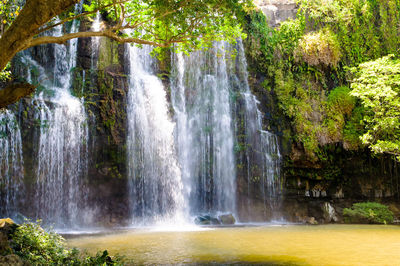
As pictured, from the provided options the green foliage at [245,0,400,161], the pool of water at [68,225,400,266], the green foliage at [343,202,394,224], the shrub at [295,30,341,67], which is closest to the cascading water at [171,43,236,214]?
the green foliage at [245,0,400,161]

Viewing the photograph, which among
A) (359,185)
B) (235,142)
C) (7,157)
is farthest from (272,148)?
(7,157)

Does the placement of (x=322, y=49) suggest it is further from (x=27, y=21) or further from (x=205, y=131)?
(x=27, y=21)

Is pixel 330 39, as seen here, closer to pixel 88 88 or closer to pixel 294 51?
pixel 294 51

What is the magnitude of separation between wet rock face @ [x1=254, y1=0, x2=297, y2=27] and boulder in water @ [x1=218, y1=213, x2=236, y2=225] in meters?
15.0

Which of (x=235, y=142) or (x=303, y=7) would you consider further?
(x=303, y=7)

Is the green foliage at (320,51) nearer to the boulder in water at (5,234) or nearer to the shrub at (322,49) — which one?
the shrub at (322,49)

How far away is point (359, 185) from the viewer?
1850cm

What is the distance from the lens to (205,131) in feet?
60.2

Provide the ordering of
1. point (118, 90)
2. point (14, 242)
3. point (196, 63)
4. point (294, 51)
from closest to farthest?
point (14, 242)
point (118, 90)
point (196, 63)
point (294, 51)

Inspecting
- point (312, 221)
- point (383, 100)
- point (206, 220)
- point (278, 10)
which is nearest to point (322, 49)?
point (278, 10)

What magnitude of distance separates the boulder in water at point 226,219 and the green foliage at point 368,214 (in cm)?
595

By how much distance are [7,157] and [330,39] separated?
64.1 feet

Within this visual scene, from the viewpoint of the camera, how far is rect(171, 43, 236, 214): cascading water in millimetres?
17391

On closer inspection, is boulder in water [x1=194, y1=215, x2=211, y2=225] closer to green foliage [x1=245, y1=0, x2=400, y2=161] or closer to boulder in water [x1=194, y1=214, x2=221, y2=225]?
boulder in water [x1=194, y1=214, x2=221, y2=225]
